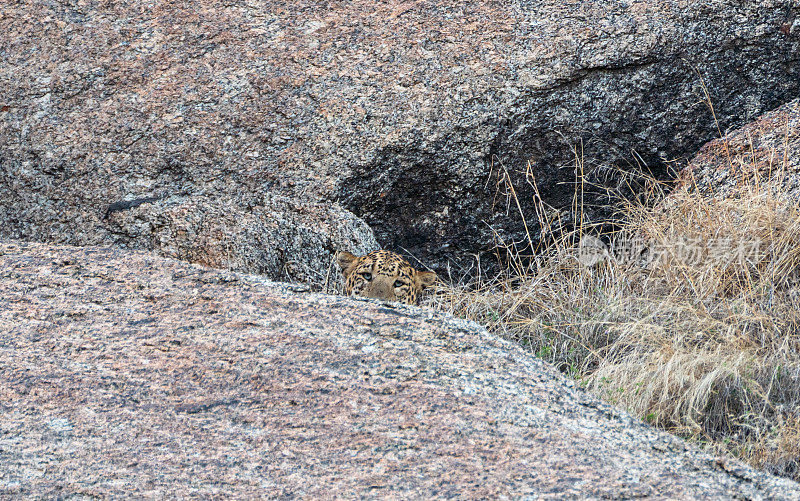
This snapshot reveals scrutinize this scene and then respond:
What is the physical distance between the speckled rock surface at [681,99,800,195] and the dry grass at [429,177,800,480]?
0.14 metres

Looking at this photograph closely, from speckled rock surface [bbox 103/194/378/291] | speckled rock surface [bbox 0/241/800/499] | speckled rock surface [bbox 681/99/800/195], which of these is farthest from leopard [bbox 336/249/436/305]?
speckled rock surface [bbox 681/99/800/195]

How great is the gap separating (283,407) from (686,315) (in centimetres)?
220

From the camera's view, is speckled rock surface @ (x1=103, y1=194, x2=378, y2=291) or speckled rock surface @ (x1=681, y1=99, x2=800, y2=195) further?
speckled rock surface @ (x1=681, y1=99, x2=800, y2=195)

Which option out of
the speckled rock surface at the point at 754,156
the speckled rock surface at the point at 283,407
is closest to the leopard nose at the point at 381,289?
the speckled rock surface at the point at 283,407

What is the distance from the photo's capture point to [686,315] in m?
4.25

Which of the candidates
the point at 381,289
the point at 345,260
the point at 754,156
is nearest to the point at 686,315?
the point at 754,156

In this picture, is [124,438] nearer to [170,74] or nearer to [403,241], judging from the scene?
[403,241]

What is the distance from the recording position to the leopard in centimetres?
494

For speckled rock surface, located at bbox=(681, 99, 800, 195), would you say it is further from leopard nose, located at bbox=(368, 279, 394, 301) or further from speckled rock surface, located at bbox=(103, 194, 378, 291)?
speckled rock surface, located at bbox=(103, 194, 378, 291)

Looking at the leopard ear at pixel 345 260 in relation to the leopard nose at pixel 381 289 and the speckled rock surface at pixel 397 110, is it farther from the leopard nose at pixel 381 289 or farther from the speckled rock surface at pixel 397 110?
the speckled rock surface at pixel 397 110

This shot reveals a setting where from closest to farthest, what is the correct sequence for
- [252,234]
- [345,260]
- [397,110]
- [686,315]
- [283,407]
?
[283,407]
[686,315]
[252,234]
[345,260]
[397,110]

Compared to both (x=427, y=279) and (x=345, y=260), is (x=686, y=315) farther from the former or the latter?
(x=345, y=260)

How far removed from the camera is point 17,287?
11.8 ft

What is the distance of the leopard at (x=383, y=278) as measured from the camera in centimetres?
494
